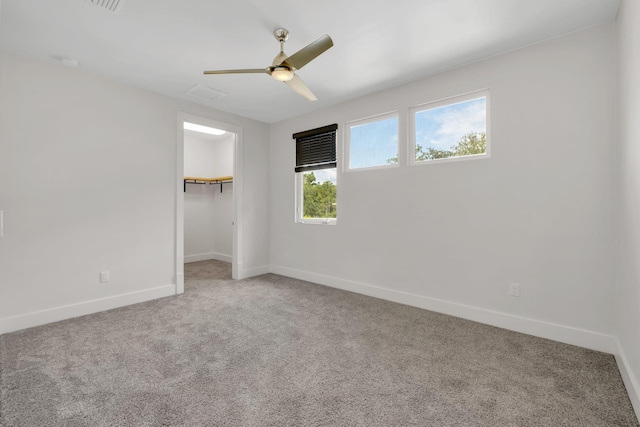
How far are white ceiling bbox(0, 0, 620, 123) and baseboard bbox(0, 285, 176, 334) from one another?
2.48m

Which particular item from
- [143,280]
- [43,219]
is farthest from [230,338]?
[43,219]

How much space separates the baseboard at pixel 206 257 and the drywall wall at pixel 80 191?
224 centimetres

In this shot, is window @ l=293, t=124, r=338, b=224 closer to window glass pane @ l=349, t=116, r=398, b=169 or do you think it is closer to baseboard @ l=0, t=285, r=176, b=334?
window glass pane @ l=349, t=116, r=398, b=169

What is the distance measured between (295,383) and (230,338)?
0.90m

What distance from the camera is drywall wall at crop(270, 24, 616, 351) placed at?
2303 mm

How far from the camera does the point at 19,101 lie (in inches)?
106

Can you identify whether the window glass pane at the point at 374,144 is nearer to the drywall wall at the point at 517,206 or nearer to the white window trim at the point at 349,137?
→ the white window trim at the point at 349,137

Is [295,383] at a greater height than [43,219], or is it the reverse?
[43,219]

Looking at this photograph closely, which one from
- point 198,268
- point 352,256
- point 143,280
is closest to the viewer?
point 143,280

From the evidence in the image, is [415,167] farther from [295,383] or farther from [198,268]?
[198,268]

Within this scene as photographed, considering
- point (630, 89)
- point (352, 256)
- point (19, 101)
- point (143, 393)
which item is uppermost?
point (19, 101)

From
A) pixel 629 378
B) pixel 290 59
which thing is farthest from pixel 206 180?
pixel 629 378

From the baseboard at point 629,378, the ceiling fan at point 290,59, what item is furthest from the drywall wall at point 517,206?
the ceiling fan at point 290,59

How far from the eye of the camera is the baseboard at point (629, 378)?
156 centimetres
